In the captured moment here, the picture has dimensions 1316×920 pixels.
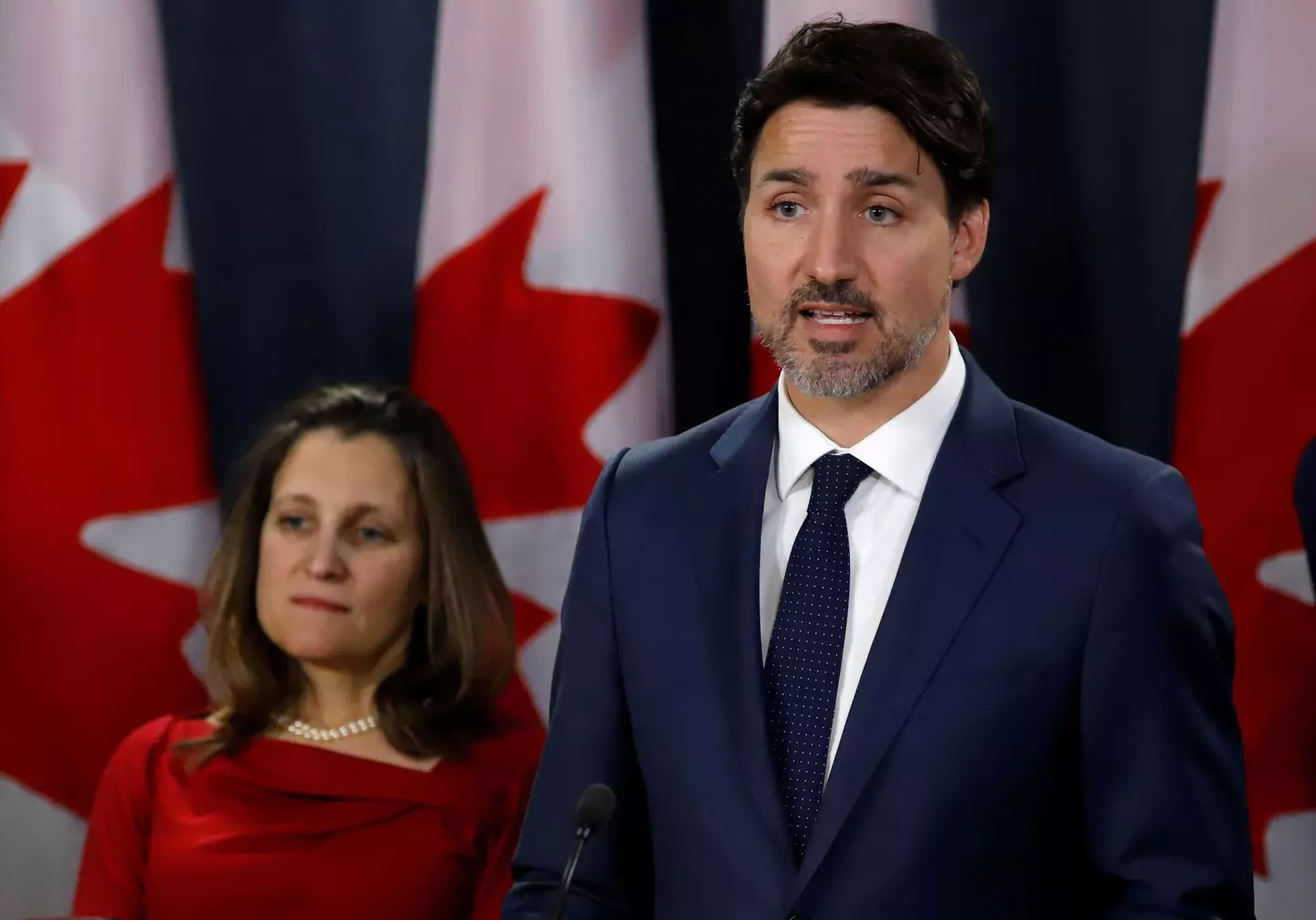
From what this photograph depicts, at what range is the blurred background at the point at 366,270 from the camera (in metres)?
2.01

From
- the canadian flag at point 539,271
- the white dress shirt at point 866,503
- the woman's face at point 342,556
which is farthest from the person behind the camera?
the canadian flag at point 539,271

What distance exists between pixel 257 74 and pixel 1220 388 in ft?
4.13

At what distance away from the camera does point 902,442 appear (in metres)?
1.43

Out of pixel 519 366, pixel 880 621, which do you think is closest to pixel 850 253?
pixel 880 621

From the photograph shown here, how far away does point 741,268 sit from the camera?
2.14m

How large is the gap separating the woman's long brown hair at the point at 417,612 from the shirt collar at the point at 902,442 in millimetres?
620

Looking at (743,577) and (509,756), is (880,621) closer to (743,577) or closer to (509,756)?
(743,577)

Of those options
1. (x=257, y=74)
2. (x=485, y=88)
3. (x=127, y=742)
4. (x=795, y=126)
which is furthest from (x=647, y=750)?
(x=257, y=74)

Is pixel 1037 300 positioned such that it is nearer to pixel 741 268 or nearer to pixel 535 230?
pixel 741 268

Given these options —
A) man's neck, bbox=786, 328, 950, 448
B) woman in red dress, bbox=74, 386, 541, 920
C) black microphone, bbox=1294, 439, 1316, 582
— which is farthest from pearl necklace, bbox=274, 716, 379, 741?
black microphone, bbox=1294, 439, 1316, 582

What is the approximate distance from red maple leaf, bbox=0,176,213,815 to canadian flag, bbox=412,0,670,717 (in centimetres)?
34

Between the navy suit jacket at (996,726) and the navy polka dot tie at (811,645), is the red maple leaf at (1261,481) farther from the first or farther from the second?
the navy polka dot tie at (811,645)

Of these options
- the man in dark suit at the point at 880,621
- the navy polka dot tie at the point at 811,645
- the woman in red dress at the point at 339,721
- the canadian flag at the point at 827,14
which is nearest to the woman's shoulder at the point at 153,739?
the woman in red dress at the point at 339,721

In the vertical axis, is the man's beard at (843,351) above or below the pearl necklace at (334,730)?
above
